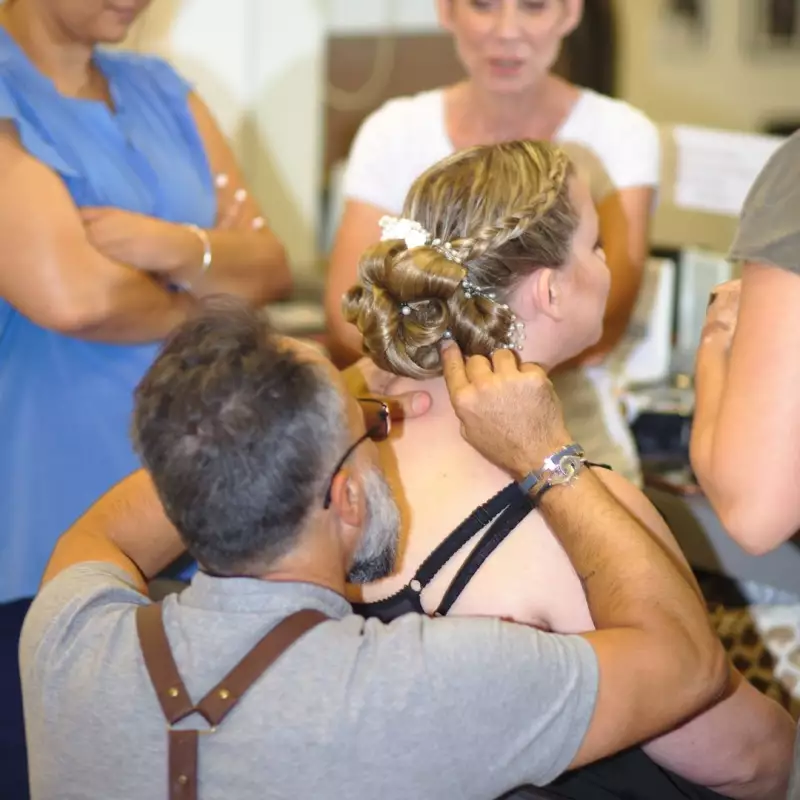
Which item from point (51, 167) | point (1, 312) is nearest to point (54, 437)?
point (1, 312)

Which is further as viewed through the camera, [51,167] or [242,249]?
[242,249]

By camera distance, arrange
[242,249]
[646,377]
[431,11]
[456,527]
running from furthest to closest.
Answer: [431,11] → [646,377] → [242,249] → [456,527]

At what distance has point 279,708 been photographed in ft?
3.09

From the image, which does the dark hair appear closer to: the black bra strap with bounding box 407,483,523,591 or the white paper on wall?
the black bra strap with bounding box 407,483,523,591

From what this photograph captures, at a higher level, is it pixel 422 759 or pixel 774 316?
pixel 774 316

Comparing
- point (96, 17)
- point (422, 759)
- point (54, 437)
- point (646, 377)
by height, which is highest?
point (96, 17)

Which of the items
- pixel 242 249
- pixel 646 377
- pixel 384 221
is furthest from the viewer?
pixel 646 377

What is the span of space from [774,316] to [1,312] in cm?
108

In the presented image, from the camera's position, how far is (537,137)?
1983 mm

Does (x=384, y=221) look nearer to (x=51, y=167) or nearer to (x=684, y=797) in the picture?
(x=51, y=167)

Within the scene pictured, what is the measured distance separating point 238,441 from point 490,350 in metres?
0.46

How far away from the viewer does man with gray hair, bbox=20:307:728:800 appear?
0.94m

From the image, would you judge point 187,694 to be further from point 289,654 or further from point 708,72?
point 708,72

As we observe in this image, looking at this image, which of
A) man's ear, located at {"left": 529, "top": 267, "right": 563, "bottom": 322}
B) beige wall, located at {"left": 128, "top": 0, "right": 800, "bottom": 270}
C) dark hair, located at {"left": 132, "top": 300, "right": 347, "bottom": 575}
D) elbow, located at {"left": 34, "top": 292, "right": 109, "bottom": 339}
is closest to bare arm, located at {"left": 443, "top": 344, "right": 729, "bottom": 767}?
man's ear, located at {"left": 529, "top": 267, "right": 563, "bottom": 322}
